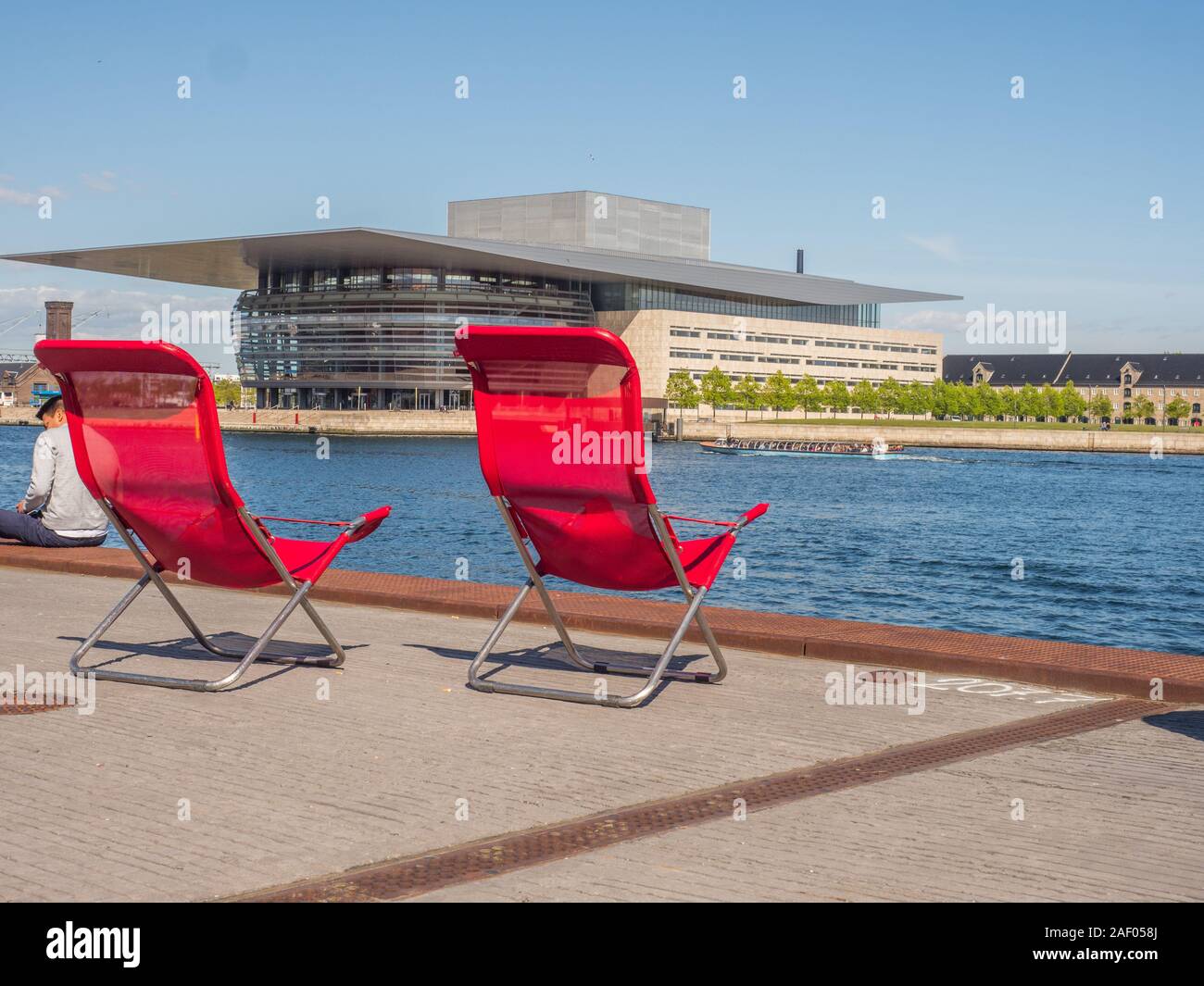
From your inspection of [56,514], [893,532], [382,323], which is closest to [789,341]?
[382,323]

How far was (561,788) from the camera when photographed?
4.74 metres

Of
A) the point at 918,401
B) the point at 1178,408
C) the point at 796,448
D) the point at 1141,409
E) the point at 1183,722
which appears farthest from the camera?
the point at 1141,409

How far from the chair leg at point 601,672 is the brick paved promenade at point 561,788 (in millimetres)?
78

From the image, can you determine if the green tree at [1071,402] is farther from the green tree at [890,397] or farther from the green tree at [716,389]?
the green tree at [716,389]

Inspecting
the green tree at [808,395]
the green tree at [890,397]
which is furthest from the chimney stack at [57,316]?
the green tree at [890,397]

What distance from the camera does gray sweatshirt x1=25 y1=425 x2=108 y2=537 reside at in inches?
414

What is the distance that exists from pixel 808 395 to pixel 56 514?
107745mm

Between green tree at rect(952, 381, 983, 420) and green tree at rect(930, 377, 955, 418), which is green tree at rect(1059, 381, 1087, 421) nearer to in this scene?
green tree at rect(952, 381, 983, 420)

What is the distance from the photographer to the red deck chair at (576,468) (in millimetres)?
5809

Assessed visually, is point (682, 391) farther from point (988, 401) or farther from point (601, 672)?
point (601, 672)

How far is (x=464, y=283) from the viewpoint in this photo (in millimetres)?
109375

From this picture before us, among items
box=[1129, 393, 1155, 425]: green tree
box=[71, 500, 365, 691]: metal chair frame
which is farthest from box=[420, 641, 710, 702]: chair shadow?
box=[1129, 393, 1155, 425]: green tree
